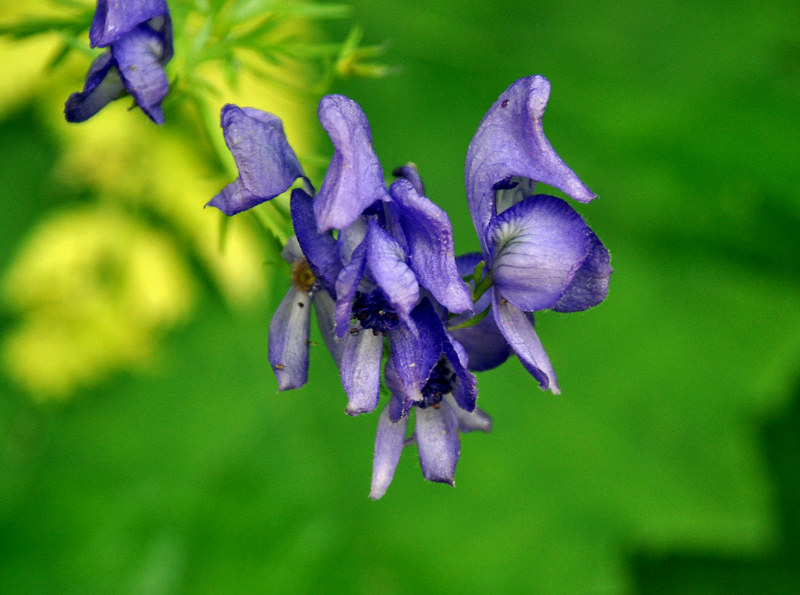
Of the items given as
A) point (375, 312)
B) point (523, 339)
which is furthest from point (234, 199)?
point (523, 339)

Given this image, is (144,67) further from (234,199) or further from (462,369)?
(462,369)

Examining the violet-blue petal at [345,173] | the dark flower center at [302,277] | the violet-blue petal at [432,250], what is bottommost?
the dark flower center at [302,277]

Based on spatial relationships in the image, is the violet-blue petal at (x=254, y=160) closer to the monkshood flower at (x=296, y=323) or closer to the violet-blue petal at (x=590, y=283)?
the monkshood flower at (x=296, y=323)

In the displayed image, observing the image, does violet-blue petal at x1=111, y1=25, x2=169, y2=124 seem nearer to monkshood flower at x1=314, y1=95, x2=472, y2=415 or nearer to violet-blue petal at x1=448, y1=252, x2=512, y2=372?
monkshood flower at x1=314, y1=95, x2=472, y2=415

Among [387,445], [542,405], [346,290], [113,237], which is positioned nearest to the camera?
[346,290]

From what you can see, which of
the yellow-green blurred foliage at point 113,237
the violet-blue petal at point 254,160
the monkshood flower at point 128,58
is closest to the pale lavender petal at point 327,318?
the violet-blue petal at point 254,160

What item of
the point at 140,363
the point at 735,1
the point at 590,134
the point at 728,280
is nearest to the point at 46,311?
the point at 140,363

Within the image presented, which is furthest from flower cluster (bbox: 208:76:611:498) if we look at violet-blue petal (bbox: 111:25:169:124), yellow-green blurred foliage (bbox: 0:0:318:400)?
yellow-green blurred foliage (bbox: 0:0:318:400)
